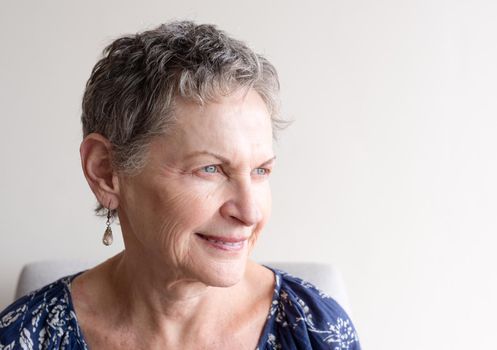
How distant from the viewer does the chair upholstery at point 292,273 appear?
Answer: 1742 millimetres

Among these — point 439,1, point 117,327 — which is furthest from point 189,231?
point 439,1

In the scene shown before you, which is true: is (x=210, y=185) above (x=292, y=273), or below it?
above

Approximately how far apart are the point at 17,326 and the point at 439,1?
147 cm

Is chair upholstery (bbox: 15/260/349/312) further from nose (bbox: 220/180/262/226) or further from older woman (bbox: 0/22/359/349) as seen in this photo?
nose (bbox: 220/180/262/226)

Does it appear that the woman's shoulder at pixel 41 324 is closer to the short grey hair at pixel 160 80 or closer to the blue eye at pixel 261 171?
the short grey hair at pixel 160 80

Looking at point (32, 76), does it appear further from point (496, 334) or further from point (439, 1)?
point (496, 334)

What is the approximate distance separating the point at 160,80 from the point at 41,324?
0.60 meters

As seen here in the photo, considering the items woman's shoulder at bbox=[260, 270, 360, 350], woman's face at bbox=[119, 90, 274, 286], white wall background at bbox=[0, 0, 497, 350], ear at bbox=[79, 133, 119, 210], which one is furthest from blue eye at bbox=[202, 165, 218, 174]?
white wall background at bbox=[0, 0, 497, 350]

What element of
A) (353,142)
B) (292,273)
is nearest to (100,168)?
(292,273)

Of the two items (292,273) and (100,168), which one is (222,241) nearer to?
(100,168)

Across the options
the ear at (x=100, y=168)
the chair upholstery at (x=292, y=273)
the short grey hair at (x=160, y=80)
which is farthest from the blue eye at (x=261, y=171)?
the chair upholstery at (x=292, y=273)

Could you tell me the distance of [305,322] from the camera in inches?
57.3

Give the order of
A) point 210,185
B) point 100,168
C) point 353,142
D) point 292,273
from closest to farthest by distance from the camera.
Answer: point 210,185 < point 100,168 < point 292,273 < point 353,142

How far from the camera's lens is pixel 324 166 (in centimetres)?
209
